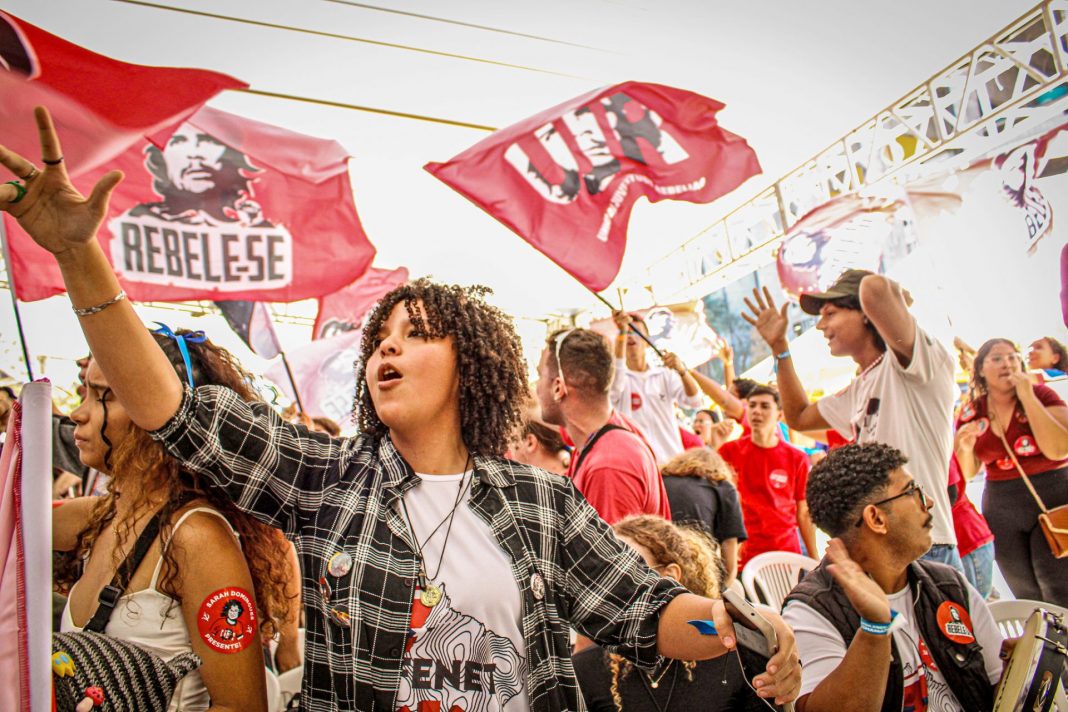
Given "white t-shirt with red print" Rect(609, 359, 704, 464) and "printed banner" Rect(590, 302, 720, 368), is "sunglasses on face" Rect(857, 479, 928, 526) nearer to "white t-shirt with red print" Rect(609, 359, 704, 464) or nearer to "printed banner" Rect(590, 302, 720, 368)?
"white t-shirt with red print" Rect(609, 359, 704, 464)

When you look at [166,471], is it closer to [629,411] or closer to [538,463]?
[538,463]

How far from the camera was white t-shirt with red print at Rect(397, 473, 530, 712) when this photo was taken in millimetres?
1213

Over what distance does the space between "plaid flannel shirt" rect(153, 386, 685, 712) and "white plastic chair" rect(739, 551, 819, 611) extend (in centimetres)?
195

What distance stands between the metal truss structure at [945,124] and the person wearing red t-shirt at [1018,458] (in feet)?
4.02

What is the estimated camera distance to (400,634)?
1.21 meters

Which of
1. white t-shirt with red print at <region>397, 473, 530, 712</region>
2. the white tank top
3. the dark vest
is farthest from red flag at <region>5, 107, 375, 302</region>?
the dark vest

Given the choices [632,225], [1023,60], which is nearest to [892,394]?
[1023,60]

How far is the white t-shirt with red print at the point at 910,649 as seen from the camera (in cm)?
179

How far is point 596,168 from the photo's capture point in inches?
154

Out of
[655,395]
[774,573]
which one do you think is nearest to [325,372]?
[655,395]

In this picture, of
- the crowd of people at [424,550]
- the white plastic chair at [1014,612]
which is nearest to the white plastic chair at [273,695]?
the crowd of people at [424,550]

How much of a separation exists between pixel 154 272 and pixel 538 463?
8.66ft

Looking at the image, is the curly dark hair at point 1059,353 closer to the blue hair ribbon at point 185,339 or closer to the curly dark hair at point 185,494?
the curly dark hair at point 185,494

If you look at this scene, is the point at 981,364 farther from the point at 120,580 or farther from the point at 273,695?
the point at 120,580
